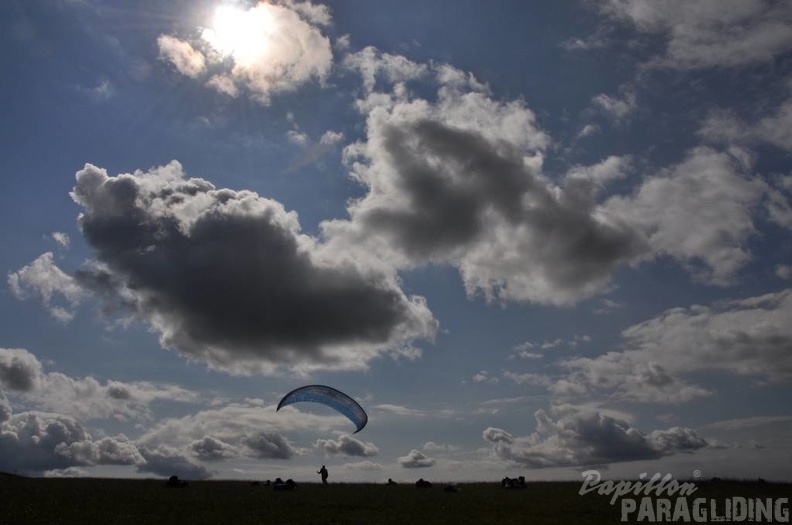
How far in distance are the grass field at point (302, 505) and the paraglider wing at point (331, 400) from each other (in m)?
17.2

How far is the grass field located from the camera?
36.8 meters

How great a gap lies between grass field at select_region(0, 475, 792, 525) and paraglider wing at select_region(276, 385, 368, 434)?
56.5ft

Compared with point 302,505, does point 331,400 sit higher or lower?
higher

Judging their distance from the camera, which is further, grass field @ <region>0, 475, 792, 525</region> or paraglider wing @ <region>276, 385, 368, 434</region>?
paraglider wing @ <region>276, 385, 368, 434</region>

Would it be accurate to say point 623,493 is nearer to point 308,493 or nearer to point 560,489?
point 560,489

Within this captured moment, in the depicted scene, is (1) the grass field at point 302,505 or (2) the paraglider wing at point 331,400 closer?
(1) the grass field at point 302,505

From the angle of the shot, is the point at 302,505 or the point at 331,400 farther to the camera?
the point at 331,400

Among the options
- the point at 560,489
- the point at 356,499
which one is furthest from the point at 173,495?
the point at 560,489

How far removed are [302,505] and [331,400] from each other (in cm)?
3171

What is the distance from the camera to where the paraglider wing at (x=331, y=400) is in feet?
237

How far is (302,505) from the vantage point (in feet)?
142

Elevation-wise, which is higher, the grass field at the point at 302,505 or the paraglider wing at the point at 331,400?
the paraglider wing at the point at 331,400

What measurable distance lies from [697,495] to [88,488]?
50060 millimetres

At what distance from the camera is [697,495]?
49.2 metres
